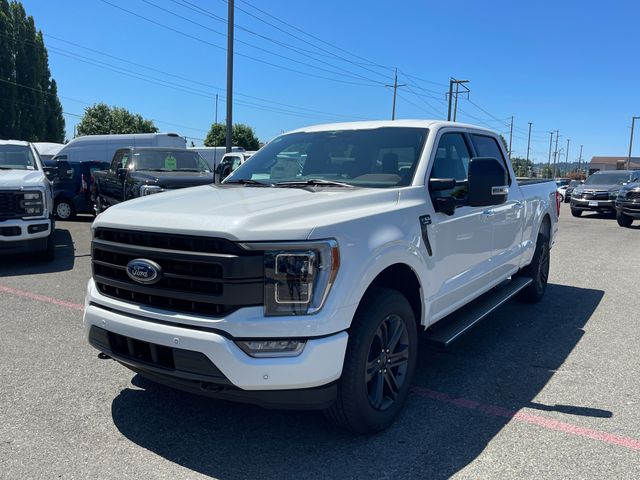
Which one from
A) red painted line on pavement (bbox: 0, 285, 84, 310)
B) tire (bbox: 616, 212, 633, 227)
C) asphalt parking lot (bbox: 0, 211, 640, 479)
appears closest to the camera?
asphalt parking lot (bbox: 0, 211, 640, 479)

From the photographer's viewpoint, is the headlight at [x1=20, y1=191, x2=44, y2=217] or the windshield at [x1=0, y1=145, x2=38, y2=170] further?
the windshield at [x1=0, y1=145, x2=38, y2=170]

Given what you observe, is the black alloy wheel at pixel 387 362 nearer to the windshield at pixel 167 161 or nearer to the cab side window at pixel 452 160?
the cab side window at pixel 452 160

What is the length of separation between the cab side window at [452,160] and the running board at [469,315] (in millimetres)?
995

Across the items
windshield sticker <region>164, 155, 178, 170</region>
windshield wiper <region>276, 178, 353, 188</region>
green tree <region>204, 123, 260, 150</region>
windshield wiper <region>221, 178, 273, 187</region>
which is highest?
green tree <region>204, 123, 260, 150</region>

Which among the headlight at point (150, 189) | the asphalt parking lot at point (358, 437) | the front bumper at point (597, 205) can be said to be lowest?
the asphalt parking lot at point (358, 437)

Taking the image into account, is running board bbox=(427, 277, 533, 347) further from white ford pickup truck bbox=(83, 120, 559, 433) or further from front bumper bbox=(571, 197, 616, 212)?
front bumper bbox=(571, 197, 616, 212)

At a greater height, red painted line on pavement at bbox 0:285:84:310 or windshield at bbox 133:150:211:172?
windshield at bbox 133:150:211:172

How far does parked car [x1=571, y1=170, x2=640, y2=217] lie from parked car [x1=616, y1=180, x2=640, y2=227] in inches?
111

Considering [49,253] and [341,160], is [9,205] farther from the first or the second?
[341,160]

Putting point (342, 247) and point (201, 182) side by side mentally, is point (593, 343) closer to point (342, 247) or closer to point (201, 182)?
point (342, 247)

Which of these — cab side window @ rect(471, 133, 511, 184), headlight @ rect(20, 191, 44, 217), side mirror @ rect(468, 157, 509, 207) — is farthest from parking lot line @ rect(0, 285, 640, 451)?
headlight @ rect(20, 191, 44, 217)

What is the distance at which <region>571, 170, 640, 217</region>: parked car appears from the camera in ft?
62.3

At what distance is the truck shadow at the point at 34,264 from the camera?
317 inches

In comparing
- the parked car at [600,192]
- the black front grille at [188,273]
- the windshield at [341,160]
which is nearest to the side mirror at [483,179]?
the windshield at [341,160]
